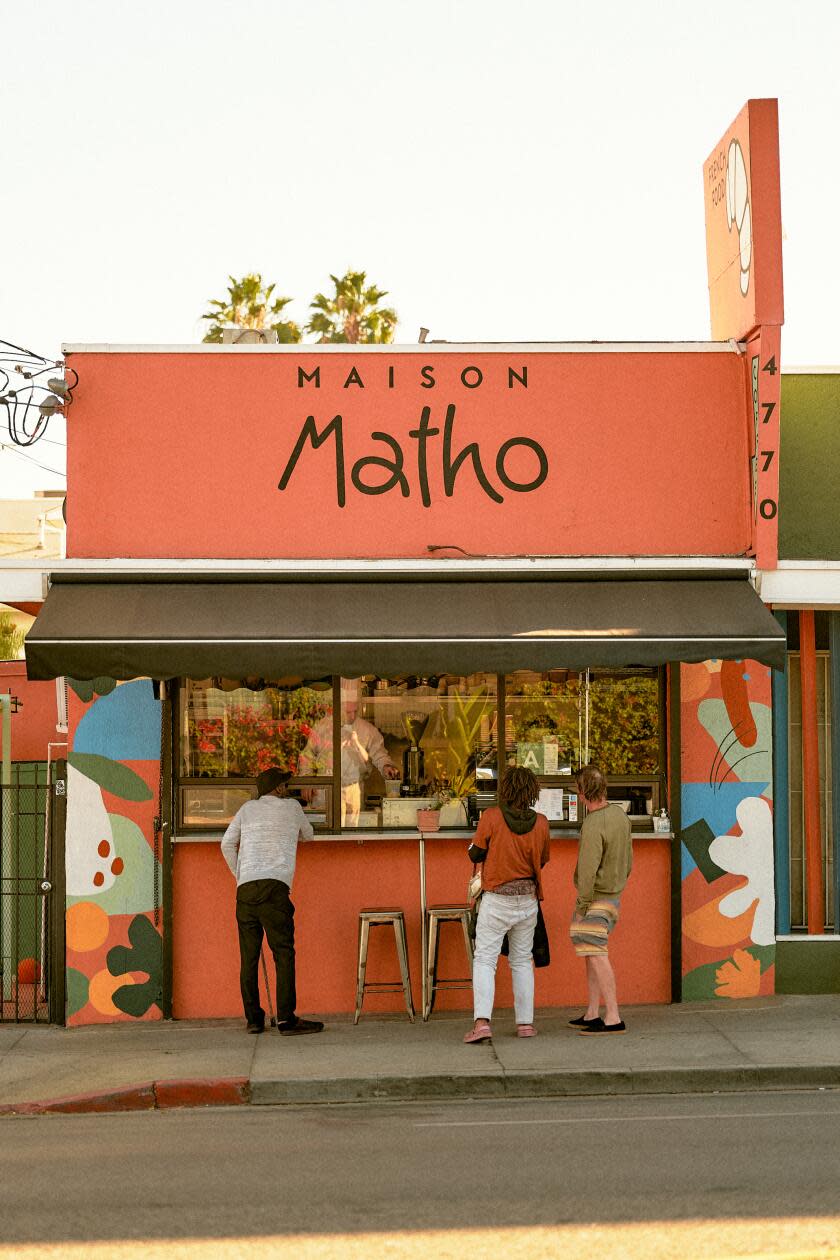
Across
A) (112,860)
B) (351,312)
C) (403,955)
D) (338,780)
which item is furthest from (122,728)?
(351,312)

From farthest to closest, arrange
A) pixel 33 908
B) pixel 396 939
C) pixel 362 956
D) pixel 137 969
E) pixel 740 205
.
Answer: pixel 33 908 < pixel 740 205 < pixel 137 969 < pixel 396 939 < pixel 362 956

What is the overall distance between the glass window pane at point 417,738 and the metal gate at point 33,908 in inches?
90.7

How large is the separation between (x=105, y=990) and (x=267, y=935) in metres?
1.51

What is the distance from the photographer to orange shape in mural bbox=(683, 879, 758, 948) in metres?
11.5

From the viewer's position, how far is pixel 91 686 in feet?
36.2

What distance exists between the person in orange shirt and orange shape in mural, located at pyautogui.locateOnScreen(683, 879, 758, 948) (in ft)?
5.80

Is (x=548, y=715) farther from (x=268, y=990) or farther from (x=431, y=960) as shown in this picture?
(x=268, y=990)

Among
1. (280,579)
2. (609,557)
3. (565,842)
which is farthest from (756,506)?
(280,579)

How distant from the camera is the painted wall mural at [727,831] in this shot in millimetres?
11500

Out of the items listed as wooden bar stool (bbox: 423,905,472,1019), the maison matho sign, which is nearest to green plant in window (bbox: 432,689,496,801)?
wooden bar stool (bbox: 423,905,472,1019)

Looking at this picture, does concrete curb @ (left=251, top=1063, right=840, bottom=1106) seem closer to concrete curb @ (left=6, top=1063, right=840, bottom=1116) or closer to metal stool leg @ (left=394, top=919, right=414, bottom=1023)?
concrete curb @ (left=6, top=1063, right=840, bottom=1116)

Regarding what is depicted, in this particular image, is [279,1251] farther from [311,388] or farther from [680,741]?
[311,388]

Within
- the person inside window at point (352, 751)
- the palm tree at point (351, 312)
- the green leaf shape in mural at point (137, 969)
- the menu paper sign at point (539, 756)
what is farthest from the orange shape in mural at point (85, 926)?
the palm tree at point (351, 312)

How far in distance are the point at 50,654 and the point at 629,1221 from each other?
5699 millimetres
